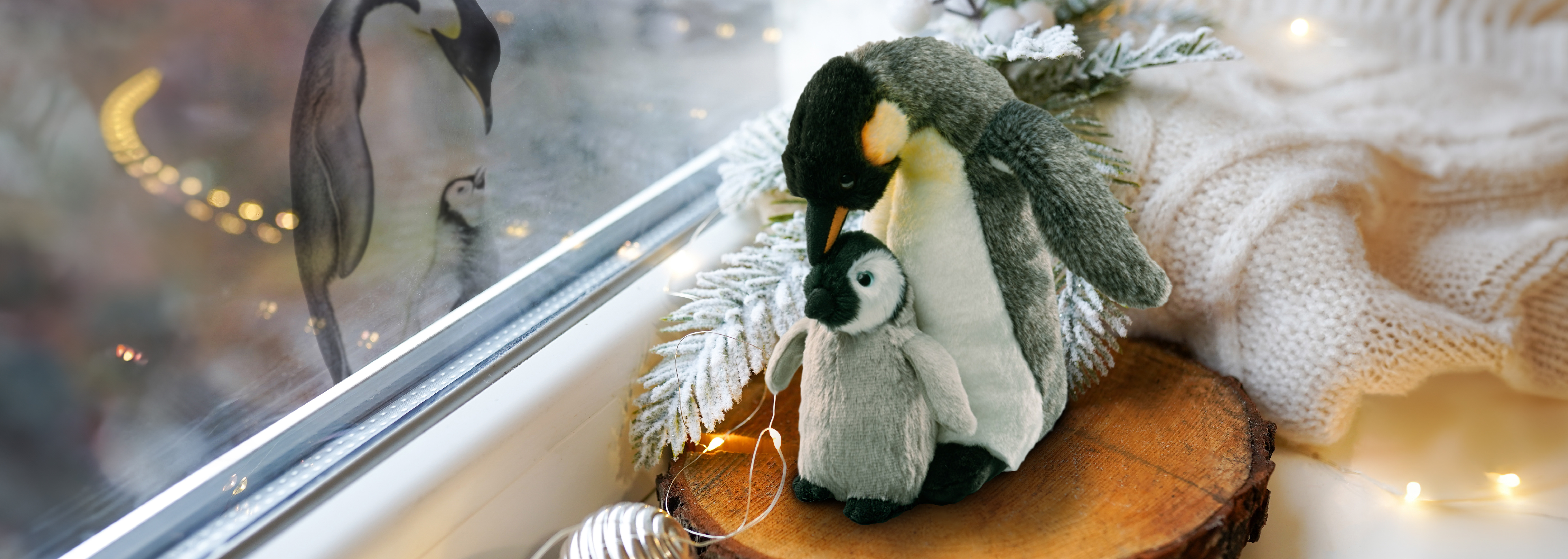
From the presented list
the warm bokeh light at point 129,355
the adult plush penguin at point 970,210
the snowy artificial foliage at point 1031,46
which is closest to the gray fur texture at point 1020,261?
the adult plush penguin at point 970,210

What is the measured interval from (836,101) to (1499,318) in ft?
2.26

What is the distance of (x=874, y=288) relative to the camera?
0.51m

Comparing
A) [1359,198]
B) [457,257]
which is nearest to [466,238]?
[457,257]

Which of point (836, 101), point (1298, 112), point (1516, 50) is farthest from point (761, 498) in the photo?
point (1516, 50)

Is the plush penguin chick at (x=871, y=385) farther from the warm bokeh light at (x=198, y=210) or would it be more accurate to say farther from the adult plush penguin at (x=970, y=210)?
the warm bokeh light at (x=198, y=210)

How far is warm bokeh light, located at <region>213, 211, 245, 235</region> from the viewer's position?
47 centimetres

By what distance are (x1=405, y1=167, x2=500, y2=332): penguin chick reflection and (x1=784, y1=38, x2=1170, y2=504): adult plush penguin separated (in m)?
0.28

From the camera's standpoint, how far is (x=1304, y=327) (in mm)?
668

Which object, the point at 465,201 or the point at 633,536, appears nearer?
the point at 633,536

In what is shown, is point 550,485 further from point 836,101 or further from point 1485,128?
point 1485,128

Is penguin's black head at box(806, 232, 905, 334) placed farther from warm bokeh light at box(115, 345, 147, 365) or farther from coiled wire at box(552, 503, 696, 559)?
warm bokeh light at box(115, 345, 147, 365)

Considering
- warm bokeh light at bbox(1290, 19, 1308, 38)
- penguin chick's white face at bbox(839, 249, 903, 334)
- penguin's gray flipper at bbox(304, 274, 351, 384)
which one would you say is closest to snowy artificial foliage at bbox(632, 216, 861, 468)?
penguin chick's white face at bbox(839, 249, 903, 334)

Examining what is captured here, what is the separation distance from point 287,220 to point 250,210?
0.9 inches

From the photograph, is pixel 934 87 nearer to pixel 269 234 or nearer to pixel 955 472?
pixel 955 472
